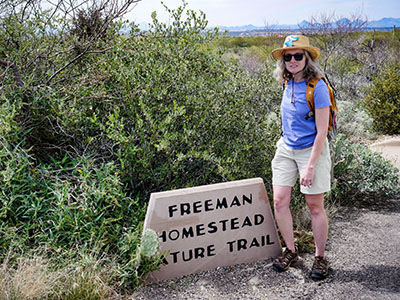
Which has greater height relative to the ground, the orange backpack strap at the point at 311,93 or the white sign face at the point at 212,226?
the orange backpack strap at the point at 311,93

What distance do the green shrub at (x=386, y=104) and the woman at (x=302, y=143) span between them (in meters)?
6.37

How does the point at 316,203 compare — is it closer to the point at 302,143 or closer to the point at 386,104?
the point at 302,143

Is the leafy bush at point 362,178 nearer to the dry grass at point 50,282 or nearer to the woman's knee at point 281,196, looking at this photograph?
the woman's knee at point 281,196

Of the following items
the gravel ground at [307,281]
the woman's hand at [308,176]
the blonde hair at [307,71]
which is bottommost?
the gravel ground at [307,281]

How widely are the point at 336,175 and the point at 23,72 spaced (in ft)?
12.6

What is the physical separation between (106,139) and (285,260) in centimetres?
191

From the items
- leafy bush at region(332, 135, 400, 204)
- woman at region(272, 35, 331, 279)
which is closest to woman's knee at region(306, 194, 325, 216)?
woman at region(272, 35, 331, 279)

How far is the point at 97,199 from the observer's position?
3.40 meters

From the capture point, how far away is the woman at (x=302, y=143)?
3152mm

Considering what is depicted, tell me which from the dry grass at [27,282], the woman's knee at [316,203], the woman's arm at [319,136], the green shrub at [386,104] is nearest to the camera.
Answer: the dry grass at [27,282]

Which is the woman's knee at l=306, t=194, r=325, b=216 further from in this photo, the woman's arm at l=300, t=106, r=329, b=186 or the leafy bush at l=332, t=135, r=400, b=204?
the leafy bush at l=332, t=135, r=400, b=204

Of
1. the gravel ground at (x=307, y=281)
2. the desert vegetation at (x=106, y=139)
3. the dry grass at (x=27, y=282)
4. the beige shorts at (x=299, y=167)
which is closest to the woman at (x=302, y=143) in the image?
the beige shorts at (x=299, y=167)

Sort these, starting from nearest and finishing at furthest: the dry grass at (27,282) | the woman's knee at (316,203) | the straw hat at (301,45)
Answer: the dry grass at (27,282) < the straw hat at (301,45) < the woman's knee at (316,203)

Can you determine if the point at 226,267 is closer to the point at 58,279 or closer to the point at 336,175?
the point at 58,279
